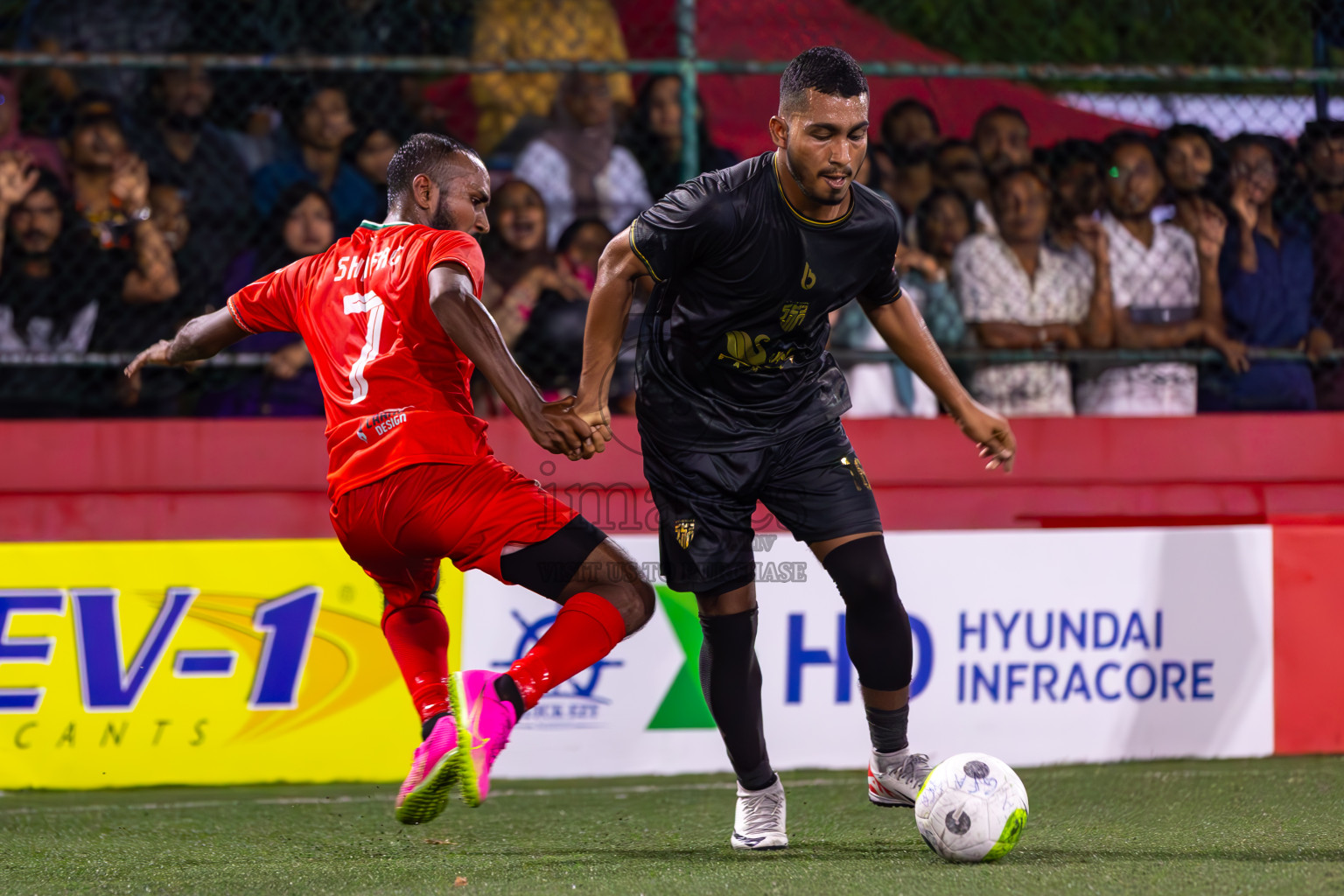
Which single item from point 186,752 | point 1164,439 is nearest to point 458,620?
point 186,752

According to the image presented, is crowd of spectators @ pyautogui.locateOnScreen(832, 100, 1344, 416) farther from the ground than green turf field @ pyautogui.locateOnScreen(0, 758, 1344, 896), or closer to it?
farther from the ground

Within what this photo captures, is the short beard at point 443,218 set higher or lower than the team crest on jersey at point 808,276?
higher

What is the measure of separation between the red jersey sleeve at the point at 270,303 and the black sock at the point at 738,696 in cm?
143

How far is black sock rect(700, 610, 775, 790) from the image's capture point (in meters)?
3.90

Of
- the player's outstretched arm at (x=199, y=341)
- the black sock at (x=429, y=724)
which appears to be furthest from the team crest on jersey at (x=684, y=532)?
the player's outstretched arm at (x=199, y=341)

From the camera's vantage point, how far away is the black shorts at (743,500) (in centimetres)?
382

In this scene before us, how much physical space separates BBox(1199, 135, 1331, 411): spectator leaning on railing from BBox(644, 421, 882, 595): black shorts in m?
3.17

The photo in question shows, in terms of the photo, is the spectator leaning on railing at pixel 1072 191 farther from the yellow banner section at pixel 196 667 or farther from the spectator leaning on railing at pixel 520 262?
the yellow banner section at pixel 196 667

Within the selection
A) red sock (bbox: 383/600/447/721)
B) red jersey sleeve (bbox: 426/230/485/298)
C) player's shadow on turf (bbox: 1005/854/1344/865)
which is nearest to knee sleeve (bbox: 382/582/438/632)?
red sock (bbox: 383/600/447/721)

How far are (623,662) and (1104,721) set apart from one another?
6.19 feet

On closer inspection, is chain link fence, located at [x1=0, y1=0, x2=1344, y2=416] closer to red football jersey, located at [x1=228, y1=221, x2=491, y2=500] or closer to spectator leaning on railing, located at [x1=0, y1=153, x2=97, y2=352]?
spectator leaning on railing, located at [x1=0, y1=153, x2=97, y2=352]

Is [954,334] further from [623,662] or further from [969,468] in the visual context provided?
[623,662]

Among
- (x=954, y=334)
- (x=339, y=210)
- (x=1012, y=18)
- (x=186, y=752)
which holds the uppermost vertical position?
(x=1012, y=18)

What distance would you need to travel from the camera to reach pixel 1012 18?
7.99 m
